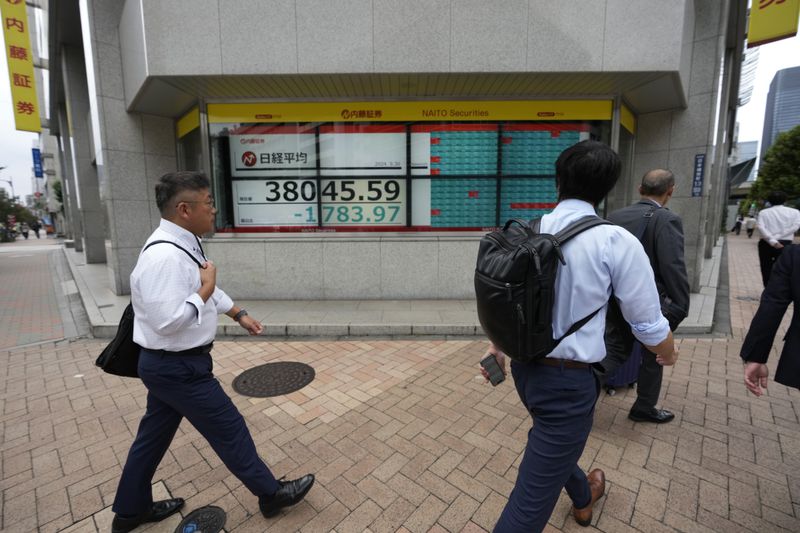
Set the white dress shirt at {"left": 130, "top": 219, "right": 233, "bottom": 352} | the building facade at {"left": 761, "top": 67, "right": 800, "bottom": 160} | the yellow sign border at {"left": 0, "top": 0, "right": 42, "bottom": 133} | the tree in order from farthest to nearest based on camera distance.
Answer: the building facade at {"left": 761, "top": 67, "right": 800, "bottom": 160} → the tree → the yellow sign border at {"left": 0, "top": 0, "right": 42, "bottom": 133} → the white dress shirt at {"left": 130, "top": 219, "right": 233, "bottom": 352}

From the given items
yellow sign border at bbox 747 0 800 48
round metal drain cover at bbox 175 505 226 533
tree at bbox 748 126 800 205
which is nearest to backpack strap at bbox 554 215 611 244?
round metal drain cover at bbox 175 505 226 533

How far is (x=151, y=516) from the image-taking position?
7.58 feet

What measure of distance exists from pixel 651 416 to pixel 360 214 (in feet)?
17.0

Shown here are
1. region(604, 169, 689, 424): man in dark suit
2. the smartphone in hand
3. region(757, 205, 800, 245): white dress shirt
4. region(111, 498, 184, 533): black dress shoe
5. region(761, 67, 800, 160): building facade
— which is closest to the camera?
the smartphone in hand

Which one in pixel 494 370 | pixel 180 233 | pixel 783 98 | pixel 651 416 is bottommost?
pixel 651 416

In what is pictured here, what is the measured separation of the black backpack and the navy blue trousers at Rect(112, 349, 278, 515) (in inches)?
58.1

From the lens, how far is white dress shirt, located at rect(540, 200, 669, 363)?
60.4 inches

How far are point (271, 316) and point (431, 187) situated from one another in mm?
3433

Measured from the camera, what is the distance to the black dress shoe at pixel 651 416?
328 centimetres

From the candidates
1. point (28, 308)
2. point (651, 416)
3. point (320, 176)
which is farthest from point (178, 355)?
point (28, 308)

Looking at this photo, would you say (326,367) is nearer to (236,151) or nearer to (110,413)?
(110,413)

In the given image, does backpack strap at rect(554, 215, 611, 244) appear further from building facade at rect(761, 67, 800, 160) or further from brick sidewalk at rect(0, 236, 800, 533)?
building facade at rect(761, 67, 800, 160)

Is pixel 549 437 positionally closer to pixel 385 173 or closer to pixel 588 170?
pixel 588 170

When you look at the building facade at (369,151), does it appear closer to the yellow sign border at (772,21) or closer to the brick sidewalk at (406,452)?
the yellow sign border at (772,21)
